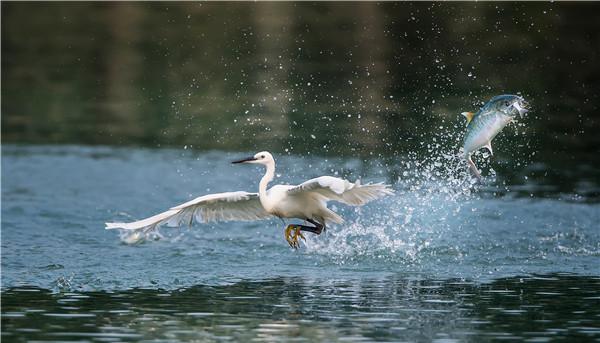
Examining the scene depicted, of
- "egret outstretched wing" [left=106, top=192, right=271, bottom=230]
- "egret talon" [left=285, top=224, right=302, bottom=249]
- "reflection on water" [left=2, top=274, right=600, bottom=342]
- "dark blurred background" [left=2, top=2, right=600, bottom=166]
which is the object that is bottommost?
"reflection on water" [left=2, top=274, right=600, bottom=342]

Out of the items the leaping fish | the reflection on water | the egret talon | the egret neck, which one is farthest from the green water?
the leaping fish

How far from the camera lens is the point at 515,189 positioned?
20.9m

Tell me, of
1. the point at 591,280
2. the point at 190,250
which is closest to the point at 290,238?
the point at 190,250

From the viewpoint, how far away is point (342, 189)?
1329 centimetres

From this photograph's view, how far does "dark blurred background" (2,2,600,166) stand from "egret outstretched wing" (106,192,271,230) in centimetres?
785

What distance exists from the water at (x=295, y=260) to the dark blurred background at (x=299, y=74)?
2.38 m

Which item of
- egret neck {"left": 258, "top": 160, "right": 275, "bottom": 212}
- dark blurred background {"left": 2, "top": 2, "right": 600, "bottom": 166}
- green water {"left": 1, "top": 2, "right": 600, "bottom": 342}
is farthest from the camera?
dark blurred background {"left": 2, "top": 2, "right": 600, "bottom": 166}

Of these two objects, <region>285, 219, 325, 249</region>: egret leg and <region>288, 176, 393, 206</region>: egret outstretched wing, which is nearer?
<region>288, 176, 393, 206</region>: egret outstretched wing

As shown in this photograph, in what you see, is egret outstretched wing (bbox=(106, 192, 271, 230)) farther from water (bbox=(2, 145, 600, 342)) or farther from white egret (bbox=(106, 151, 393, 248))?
water (bbox=(2, 145, 600, 342))

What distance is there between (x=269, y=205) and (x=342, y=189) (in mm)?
2020

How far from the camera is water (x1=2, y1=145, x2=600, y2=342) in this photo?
40.3 ft

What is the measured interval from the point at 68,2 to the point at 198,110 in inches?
787

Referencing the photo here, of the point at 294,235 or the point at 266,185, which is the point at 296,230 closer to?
the point at 294,235

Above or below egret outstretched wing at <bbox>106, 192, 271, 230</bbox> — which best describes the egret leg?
below
